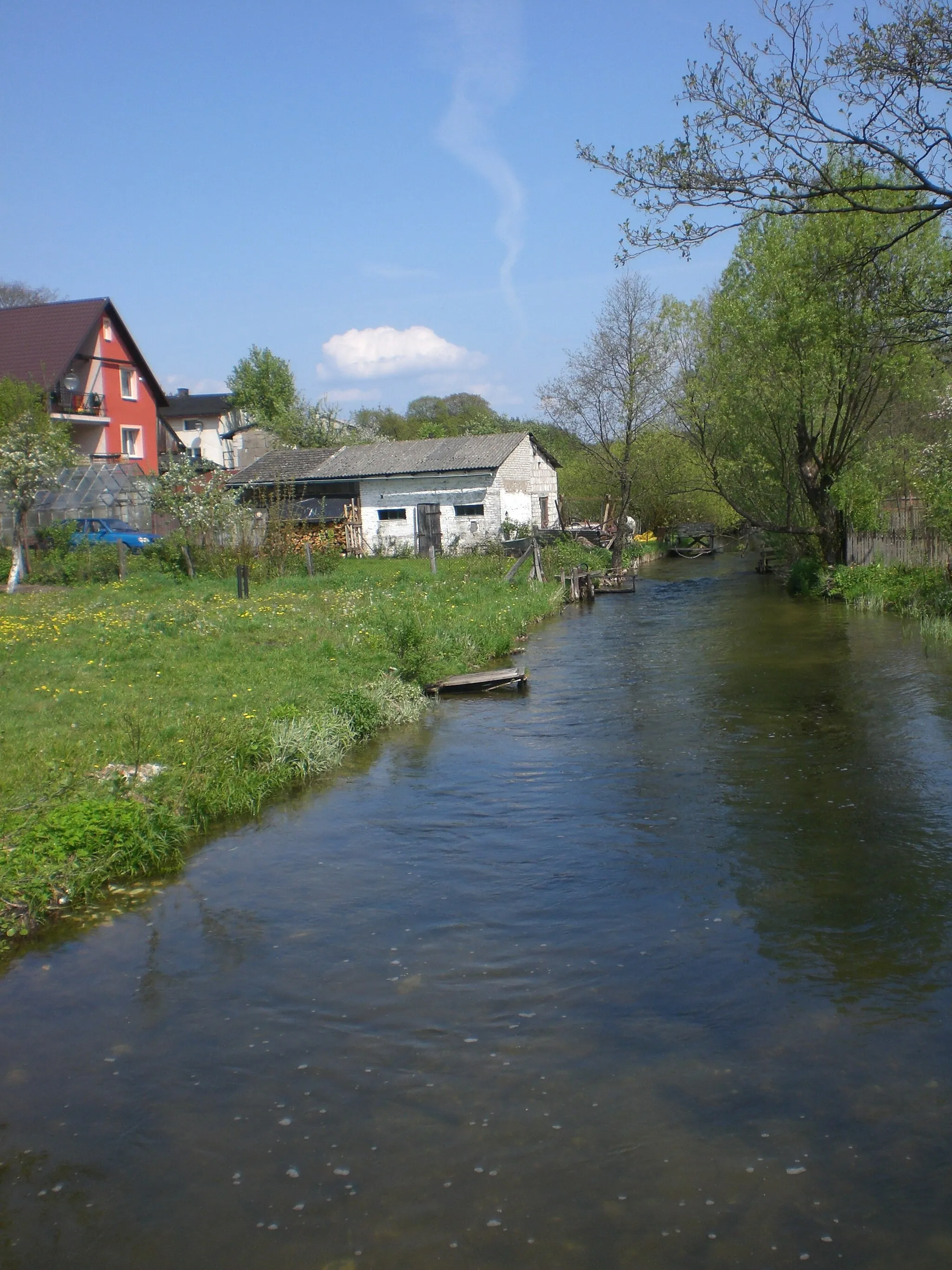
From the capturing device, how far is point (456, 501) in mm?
39250

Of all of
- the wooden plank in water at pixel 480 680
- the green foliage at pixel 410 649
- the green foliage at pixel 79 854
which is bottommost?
the green foliage at pixel 79 854

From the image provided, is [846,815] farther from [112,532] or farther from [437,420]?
[437,420]

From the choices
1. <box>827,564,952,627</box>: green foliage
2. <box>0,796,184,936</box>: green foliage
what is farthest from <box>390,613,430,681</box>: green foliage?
<box>827,564,952,627</box>: green foliage

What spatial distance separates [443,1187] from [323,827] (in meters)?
5.47

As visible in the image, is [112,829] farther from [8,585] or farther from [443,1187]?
[8,585]

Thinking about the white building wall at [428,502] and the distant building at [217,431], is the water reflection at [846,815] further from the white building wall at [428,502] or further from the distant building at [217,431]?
the distant building at [217,431]

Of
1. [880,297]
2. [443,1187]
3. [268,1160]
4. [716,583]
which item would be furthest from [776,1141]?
[716,583]

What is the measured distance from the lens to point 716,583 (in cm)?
3544

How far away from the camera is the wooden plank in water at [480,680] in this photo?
16531 millimetres

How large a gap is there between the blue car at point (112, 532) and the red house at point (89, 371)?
7.61 metres

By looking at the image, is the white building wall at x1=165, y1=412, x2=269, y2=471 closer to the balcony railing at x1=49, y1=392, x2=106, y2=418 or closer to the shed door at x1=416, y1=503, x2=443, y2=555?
the balcony railing at x1=49, y1=392, x2=106, y2=418

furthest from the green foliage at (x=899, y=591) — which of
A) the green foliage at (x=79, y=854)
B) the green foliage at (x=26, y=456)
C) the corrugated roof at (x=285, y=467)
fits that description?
the corrugated roof at (x=285, y=467)

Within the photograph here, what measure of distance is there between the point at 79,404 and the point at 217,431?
88.9 ft

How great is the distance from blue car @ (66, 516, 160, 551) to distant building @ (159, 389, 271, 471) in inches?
1288
